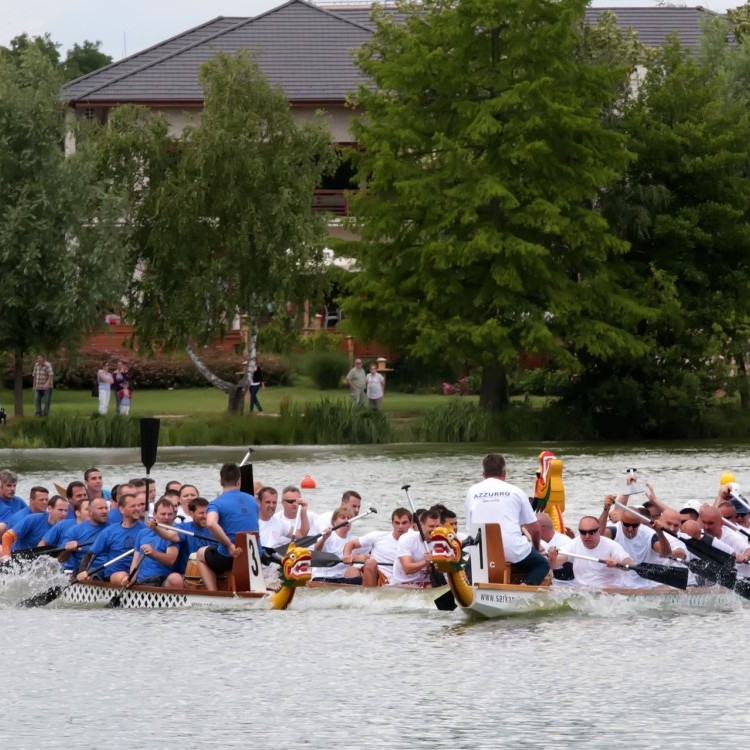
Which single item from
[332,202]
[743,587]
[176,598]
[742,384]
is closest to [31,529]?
[176,598]

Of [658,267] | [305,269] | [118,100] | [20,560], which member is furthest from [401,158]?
[20,560]

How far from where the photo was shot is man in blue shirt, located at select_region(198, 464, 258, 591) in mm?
20156

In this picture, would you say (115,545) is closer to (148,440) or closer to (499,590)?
(148,440)

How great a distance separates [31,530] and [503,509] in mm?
6892

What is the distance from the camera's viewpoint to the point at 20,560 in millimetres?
22609

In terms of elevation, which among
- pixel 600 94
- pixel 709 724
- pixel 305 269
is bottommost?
pixel 709 724

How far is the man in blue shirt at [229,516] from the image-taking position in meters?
20.2

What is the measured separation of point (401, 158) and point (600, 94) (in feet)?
15.9

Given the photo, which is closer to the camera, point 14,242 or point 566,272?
point 14,242

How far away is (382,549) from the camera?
22.0 m

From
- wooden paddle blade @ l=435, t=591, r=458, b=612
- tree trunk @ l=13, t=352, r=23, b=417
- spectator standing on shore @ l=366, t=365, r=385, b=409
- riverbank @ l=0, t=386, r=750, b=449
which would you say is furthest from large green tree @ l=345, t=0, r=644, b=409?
wooden paddle blade @ l=435, t=591, r=458, b=612

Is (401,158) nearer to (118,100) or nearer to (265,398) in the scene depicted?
(265,398)

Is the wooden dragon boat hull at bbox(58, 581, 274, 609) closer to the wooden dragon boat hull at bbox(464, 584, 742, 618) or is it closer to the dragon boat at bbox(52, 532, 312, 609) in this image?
the dragon boat at bbox(52, 532, 312, 609)

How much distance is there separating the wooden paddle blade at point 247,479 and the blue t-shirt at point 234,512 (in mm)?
1593
